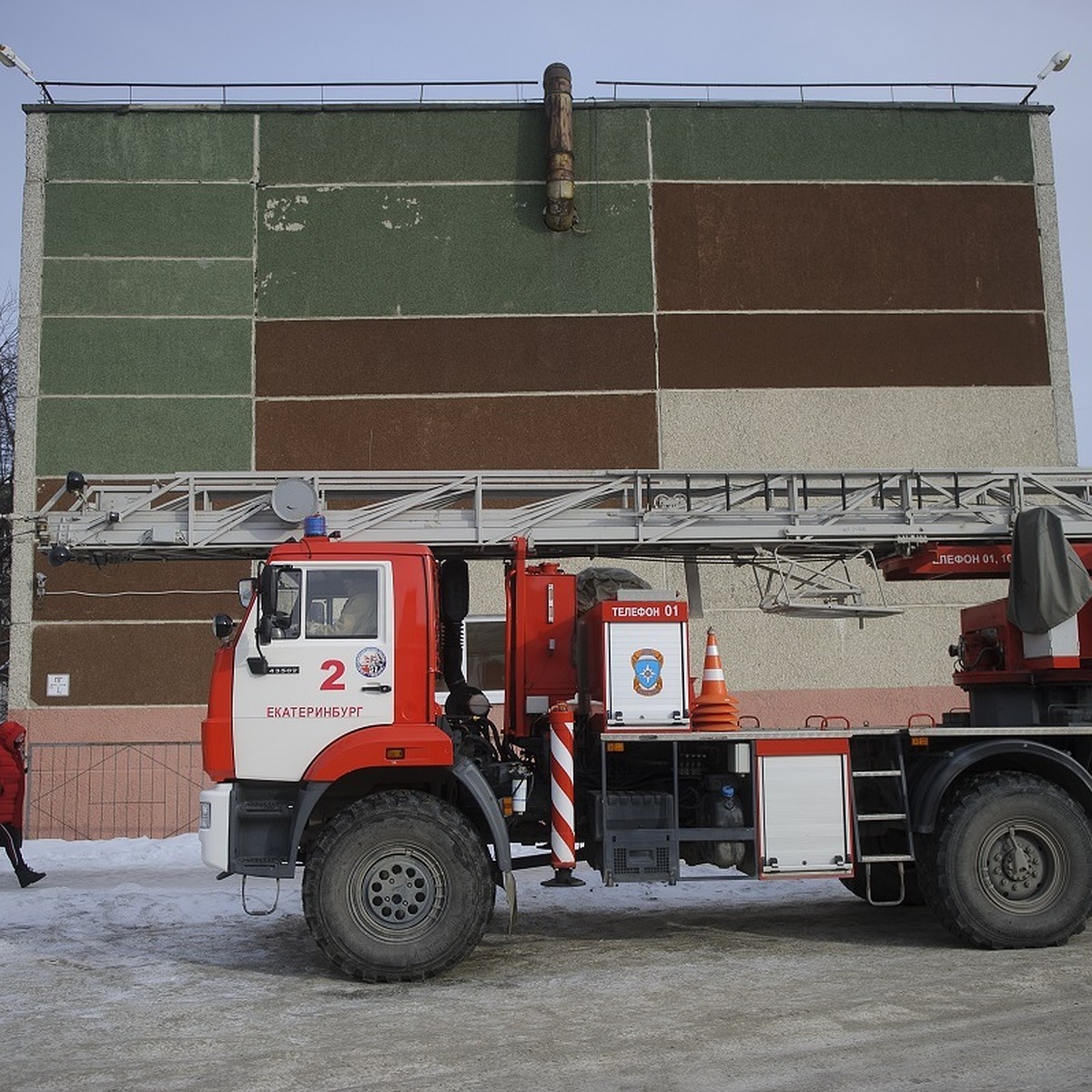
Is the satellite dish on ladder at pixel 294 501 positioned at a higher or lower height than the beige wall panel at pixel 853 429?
lower

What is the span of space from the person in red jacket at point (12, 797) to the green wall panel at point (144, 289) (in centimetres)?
853

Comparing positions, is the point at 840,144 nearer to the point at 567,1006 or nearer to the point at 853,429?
the point at 853,429

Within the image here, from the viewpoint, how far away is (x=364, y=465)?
735 inches

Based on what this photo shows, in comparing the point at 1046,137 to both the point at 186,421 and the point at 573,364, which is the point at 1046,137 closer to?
the point at 573,364

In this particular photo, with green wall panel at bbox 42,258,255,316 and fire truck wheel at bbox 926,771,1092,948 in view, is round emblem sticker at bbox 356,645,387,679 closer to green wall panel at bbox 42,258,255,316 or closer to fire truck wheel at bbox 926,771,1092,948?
fire truck wheel at bbox 926,771,1092,948

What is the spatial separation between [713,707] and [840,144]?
44.0 feet

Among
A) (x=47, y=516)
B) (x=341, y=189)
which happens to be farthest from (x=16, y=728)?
(x=341, y=189)

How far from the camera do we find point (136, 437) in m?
18.7

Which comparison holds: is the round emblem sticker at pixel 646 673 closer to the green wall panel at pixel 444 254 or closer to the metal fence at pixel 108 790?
the metal fence at pixel 108 790

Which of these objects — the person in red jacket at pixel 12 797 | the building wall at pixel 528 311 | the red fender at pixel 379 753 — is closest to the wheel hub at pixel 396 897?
the red fender at pixel 379 753

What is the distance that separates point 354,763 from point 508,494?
2.94 m

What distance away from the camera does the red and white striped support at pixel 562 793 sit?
8.71m

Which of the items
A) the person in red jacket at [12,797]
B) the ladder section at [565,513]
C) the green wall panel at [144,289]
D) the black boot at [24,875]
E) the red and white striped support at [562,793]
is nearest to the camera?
the red and white striped support at [562,793]

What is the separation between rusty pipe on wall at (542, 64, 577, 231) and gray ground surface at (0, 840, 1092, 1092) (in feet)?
37.7
